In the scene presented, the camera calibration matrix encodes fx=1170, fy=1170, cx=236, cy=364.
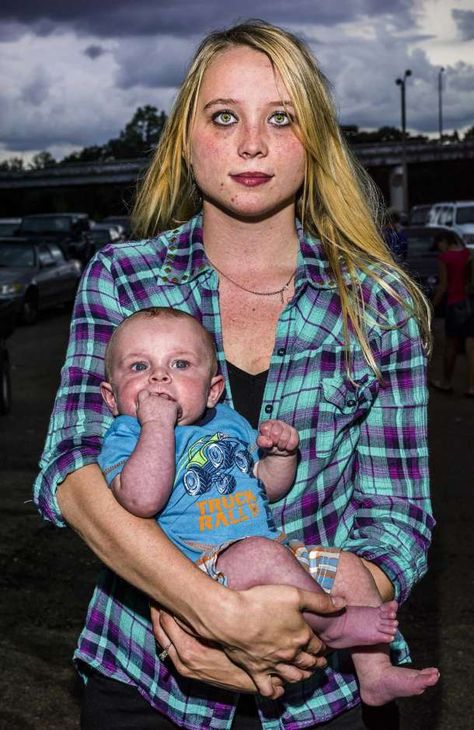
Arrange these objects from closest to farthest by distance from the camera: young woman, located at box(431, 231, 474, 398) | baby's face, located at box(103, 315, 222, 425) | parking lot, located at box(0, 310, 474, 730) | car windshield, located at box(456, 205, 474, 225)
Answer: baby's face, located at box(103, 315, 222, 425) → parking lot, located at box(0, 310, 474, 730) → young woman, located at box(431, 231, 474, 398) → car windshield, located at box(456, 205, 474, 225)

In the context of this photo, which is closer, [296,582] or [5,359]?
[296,582]

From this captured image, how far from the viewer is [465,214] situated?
30812mm

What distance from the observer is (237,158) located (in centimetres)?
272

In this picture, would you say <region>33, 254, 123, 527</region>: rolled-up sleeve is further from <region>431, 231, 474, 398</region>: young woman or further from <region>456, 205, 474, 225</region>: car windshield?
<region>456, 205, 474, 225</region>: car windshield

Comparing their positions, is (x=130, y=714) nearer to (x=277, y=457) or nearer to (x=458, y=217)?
(x=277, y=457)

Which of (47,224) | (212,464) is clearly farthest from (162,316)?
(47,224)

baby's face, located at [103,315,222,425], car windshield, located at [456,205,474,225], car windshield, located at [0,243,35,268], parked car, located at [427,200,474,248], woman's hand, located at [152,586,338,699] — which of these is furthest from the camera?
car windshield, located at [456,205,474,225]

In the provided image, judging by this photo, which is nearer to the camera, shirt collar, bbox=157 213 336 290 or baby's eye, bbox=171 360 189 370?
baby's eye, bbox=171 360 189 370

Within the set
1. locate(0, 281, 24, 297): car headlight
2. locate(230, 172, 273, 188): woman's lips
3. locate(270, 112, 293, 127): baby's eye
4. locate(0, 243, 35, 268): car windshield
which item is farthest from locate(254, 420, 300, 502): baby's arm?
locate(0, 243, 35, 268): car windshield

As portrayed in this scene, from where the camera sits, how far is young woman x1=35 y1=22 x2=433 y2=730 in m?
2.64

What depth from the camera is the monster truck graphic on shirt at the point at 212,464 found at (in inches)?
98.5

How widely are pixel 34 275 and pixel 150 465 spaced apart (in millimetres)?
23109

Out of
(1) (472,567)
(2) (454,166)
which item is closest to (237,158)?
(1) (472,567)

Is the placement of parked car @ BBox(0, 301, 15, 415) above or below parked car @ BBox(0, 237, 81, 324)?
above
